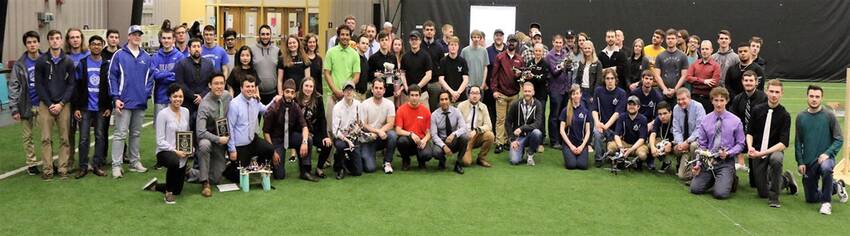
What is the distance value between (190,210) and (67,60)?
244 centimetres

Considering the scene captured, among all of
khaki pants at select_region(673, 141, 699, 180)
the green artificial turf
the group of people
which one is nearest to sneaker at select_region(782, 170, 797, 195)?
the group of people

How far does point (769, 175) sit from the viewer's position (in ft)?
26.0

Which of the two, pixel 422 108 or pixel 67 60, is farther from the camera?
pixel 422 108

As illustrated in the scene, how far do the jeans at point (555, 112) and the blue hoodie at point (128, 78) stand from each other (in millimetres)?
5158

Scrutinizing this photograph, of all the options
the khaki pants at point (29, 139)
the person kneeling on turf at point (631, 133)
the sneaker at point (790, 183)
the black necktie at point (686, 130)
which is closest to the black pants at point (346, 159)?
the person kneeling on turf at point (631, 133)

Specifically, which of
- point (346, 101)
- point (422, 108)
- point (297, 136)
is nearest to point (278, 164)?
point (297, 136)

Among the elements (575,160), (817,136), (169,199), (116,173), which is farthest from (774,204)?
(116,173)

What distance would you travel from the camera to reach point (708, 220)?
23.1ft

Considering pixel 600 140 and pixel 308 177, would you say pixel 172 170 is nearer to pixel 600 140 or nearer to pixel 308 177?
pixel 308 177

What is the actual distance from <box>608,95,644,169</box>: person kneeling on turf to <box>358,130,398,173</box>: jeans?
8.25ft

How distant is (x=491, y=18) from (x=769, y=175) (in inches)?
622

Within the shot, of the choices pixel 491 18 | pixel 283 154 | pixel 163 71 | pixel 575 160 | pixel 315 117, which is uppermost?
pixel 491 18

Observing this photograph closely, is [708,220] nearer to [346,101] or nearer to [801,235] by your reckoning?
[801,235]

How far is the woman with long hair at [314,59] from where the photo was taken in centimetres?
972
